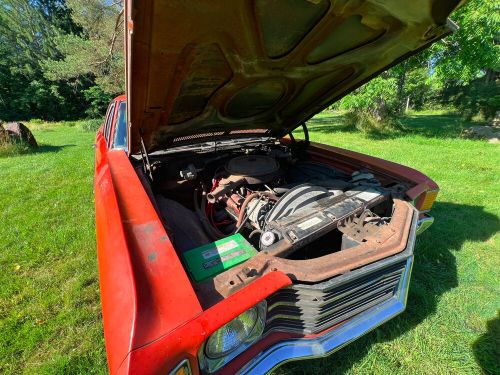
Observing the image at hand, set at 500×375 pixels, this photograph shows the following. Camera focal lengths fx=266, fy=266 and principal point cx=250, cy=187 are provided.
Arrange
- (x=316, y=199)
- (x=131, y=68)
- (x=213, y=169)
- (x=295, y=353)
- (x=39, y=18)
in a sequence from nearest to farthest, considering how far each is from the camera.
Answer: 1. (x=295, y=353)
2. (x=131, y=68)
3. (x=316, y=199)
4. (x=213, y=169)
5. (x=39, y=18)

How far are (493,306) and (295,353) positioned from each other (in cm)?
196

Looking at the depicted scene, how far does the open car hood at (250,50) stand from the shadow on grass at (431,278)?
1.80 m

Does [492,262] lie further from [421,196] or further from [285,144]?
[285,144]

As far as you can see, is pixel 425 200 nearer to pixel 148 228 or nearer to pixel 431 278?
pixel 431 278

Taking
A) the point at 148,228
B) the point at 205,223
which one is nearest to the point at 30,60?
the point at 205,223

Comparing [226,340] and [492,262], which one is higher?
[226,340]

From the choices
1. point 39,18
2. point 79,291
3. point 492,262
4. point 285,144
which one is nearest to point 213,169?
point 285,144

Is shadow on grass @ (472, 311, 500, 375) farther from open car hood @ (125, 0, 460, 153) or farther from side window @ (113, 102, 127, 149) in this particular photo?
side window @ (113, 102, 127, 149)

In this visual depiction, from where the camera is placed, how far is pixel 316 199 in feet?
5.95

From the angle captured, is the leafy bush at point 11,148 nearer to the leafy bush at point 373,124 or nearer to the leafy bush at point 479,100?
the leafy bush at point 373,124

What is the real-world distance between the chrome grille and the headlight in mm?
80

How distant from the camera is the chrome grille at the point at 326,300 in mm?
1145

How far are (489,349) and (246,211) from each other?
1845 mm

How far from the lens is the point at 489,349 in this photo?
176cm
